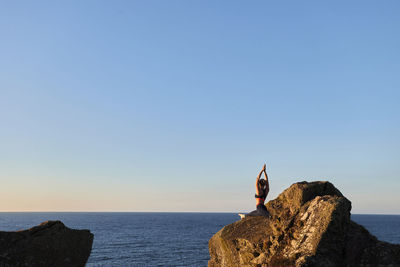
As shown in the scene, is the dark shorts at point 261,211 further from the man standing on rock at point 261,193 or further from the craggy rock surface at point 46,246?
the craggy rock surface at point 46,246

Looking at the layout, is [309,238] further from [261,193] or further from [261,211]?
[261,193]

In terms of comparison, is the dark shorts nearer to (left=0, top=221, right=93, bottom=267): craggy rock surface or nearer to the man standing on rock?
the man standing on rock

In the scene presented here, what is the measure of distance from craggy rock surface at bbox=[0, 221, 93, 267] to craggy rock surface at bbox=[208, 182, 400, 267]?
273 inches

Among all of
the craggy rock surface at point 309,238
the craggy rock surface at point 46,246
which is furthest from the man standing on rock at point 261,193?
the craggy rock surface at point 46,246

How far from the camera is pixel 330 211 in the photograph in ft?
36.2

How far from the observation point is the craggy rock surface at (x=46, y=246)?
923 centimetres

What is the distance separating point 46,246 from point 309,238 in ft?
29.0

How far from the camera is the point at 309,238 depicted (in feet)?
36.2

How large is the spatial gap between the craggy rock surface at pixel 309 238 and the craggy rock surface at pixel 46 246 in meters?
6.93

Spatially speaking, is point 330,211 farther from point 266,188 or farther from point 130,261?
point 130,261

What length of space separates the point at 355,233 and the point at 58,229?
10.4m

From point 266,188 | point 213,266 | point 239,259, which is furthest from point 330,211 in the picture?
point 213,266

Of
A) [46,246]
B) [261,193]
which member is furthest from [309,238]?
[46,246]

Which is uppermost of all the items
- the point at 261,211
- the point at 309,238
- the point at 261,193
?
the point at 261,193
